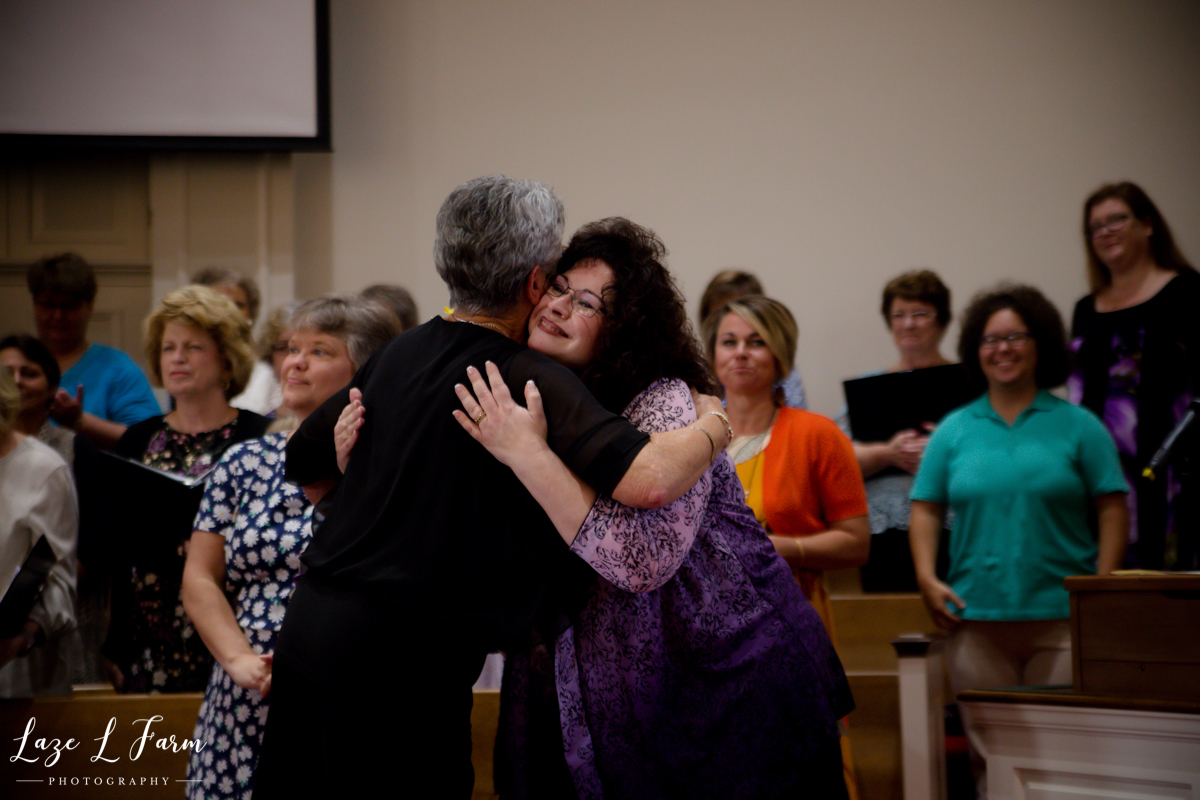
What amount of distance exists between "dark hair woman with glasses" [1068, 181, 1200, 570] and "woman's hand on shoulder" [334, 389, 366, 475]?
253 cm

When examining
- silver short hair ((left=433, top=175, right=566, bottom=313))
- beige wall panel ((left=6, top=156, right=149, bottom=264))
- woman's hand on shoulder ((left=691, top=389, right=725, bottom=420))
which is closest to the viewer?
silver short hair ((left=433, top=175, right=566, bottom=313))

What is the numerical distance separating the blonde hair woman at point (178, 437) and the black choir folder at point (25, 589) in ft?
0.61

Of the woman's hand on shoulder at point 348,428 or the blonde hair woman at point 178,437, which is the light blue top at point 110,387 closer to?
the blonde hair woman at point 178,437

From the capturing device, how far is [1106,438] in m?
2.89

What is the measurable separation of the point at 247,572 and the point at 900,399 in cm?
219

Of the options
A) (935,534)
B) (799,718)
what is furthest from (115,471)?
(935,534)

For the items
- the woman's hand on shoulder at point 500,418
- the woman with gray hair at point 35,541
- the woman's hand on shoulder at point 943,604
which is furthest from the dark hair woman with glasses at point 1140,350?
the woman with gray hair at point 35,541

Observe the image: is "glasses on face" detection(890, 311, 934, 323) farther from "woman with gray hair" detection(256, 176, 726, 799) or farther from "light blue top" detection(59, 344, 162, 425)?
"light blue top" detection(59, 344, 162, 425)

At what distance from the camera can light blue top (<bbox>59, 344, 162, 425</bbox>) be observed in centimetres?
397

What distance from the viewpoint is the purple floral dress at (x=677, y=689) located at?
1738mm

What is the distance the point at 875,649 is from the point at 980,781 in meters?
0.97

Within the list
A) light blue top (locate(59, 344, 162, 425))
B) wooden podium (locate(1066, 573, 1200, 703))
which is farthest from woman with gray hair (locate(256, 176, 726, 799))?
light blue top (locate(59, 344, 162, 425))

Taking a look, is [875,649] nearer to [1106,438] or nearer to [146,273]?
[1106,438]

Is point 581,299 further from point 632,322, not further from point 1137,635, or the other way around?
point 1137,635
